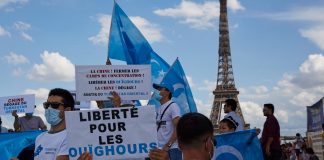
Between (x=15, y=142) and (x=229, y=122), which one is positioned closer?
(x=229, y=122)

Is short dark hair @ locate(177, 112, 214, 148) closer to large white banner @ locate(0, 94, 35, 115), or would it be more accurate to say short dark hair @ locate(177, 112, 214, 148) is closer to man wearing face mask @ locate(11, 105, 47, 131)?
man wearing face mask @ locate(11, 105, 47, 131)

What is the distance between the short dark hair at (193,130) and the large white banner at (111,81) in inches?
170

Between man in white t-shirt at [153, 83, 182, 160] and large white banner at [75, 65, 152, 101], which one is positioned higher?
large white banner at [75, 65, 152, 101]

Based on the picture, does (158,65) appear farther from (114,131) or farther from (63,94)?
(63,94)

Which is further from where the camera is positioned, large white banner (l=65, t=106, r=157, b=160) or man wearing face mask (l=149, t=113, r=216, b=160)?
large white banner (l=65, t=106, r=157, b=160)

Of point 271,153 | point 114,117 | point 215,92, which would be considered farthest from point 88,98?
point 215,92

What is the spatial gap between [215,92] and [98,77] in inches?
2807

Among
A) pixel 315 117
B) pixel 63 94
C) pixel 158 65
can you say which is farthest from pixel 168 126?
pixel 315 117

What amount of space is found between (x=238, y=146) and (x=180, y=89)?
6.42 ft

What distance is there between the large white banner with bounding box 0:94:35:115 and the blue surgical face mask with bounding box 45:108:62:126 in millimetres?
9724

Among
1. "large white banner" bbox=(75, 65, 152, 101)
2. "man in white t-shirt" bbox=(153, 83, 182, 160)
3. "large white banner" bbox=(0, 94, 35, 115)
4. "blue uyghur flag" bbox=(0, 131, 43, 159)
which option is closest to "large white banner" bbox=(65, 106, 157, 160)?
"large white banner" bbox=(75, 65, 152, 101)

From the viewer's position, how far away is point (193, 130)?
12.2ft

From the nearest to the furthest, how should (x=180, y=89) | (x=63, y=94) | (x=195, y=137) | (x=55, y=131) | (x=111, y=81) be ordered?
(x=195, y=137) → (x=55, y=131) → (x=63, y=94) → (x=111, y=81) → (x=180, y=89)

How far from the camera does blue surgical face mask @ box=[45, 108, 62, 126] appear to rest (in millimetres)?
6116
